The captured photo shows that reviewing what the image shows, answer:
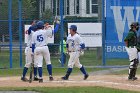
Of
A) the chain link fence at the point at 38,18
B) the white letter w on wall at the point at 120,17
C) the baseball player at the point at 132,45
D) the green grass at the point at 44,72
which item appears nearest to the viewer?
the baseball player at the point at 132,45

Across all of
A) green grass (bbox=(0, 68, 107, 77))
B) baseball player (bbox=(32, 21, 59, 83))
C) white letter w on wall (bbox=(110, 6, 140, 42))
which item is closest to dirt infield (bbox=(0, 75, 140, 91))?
baseball player (bbox=(32, 21, 59, 83))

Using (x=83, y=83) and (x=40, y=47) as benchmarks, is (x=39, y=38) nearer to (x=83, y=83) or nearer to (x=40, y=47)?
(x=40, y=47)

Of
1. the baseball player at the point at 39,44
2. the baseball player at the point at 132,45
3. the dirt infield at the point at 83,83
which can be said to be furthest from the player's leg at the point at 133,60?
the baseball player at the point at 39,44

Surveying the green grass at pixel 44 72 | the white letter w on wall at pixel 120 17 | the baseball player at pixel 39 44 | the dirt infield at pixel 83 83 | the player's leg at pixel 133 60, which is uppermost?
the white letter w on wall at pixel 120 17

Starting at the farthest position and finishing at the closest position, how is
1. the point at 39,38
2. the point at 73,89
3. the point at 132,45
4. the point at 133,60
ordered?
the point at 133,60 < the point at 132,45 < the point at 39,38 < the point at 73,89

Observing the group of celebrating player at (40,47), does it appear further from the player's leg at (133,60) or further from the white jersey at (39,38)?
the player's leg at (133,60)

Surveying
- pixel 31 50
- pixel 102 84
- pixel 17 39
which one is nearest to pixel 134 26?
pixel 102 84

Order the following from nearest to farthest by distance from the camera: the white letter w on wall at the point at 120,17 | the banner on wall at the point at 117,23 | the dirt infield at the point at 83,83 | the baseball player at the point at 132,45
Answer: the dirt infield at the point at 83,83 → the baseball player at the point at 132,45 → the banner on wall at the point at 117,23 → the white letter w on wall at the point at 120,17

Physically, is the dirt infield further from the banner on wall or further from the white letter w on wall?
the white letter w on wall

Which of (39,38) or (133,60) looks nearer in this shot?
(39,38)

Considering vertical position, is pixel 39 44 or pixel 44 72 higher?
pixel 39 44

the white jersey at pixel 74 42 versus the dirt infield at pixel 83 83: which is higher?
the white jersey at pixel 74 42

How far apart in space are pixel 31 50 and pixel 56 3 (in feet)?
28.1

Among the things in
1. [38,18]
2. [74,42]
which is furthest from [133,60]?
[38,18]
